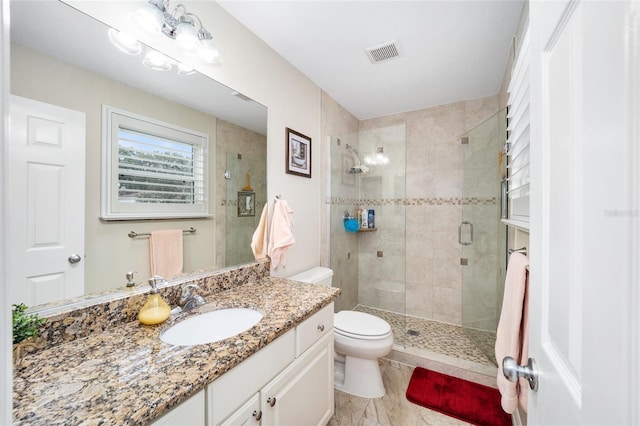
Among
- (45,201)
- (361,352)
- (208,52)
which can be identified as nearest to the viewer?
(45,201)

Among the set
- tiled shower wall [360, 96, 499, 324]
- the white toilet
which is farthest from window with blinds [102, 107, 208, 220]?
tiled shower wall [360, 96, 499, 324]

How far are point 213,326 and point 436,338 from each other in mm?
2234

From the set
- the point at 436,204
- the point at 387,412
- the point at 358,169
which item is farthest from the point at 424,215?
the point at 387,412

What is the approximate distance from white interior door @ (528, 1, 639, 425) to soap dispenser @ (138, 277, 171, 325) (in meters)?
1.22

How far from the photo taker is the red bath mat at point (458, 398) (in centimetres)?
161

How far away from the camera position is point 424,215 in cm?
294

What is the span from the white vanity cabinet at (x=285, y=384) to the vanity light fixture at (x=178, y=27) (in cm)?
146

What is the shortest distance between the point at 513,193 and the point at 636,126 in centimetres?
141

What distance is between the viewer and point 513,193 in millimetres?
1437

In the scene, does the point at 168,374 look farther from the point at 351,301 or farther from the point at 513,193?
the point at 351,301

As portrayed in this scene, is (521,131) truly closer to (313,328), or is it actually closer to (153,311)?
(313,328)

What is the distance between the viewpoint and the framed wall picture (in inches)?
78.3

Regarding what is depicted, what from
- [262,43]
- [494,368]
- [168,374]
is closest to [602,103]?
[168,374]

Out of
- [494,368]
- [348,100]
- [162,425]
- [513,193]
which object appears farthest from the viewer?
[348,100]
